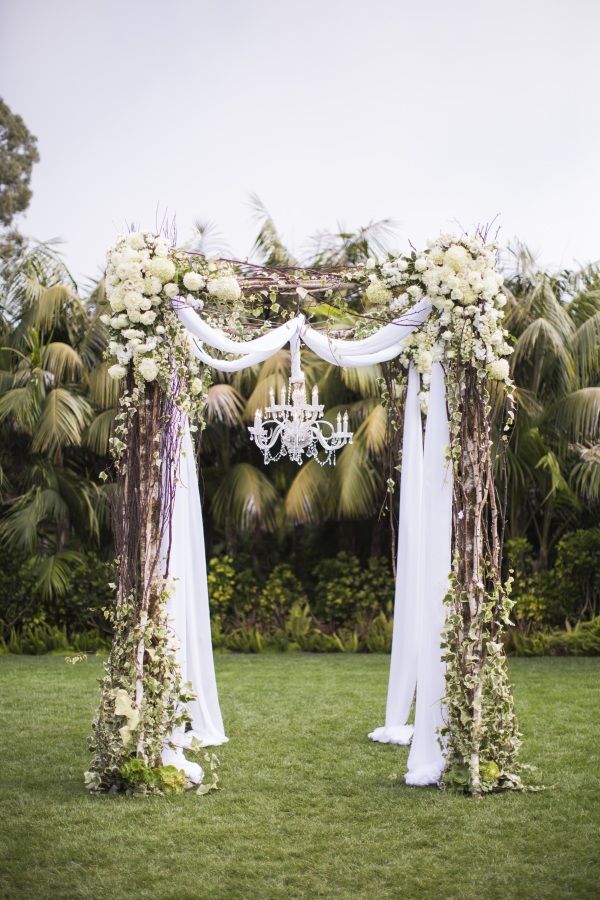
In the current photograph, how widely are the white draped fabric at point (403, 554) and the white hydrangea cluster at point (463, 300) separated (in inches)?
7.1

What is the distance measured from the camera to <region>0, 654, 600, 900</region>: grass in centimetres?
417

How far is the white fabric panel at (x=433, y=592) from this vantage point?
5691 millimetres

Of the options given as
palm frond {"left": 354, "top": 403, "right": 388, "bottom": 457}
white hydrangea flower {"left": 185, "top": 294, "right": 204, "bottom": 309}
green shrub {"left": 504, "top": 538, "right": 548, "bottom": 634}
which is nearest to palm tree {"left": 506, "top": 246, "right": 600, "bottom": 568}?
green shrub {"left": 504, "top": 538, "right": 548, "bottom": 634}

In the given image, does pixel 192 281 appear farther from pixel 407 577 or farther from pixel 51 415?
pixel 51 415

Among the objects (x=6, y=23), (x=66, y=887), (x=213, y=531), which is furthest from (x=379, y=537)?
(x=6, y=23)

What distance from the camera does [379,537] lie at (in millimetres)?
12438

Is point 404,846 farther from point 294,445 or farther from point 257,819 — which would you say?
point 294,445

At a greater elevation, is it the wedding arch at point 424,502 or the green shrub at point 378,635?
the wedding arch at point 424,502

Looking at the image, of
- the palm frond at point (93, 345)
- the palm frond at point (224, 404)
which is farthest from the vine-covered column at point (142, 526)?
the palm frond at point (93, 345)

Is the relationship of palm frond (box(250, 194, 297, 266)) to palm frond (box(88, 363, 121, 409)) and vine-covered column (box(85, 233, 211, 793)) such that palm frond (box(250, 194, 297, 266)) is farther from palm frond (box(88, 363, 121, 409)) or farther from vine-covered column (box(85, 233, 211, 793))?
vine-covered column (box(85, 233, 211, 793))

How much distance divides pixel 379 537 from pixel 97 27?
30.7 ft

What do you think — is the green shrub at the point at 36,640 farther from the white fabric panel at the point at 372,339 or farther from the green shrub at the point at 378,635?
the white fabric panel at the point at 372,339

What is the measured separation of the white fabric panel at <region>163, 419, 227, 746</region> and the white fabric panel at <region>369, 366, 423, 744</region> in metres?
1.32

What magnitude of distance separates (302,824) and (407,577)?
7.07 ft
